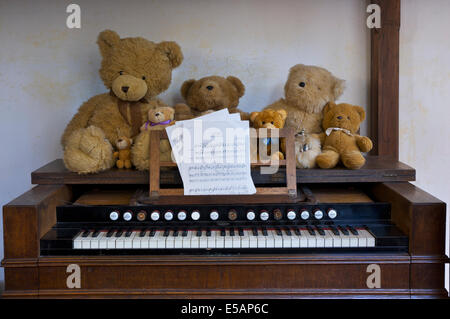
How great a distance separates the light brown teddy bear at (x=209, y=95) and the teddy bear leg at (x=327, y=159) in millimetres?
439

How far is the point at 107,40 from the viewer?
2.38 m

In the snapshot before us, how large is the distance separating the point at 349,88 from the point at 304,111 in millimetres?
469

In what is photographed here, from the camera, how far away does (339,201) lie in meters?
2.15

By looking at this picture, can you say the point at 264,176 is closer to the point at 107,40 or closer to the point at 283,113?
the point at 283,113

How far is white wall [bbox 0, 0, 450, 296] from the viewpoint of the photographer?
267 cm

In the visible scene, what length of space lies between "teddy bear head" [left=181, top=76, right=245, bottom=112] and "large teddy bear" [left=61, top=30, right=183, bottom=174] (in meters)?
0.13

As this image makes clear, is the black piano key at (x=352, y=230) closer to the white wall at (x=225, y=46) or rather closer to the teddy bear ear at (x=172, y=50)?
the white wall at (x=225, y=46)

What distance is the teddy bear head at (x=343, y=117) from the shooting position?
7.66 ft

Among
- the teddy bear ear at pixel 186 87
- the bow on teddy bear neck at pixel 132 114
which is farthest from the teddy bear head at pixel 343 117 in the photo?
the bow on teddy bear neck at pixel 132 114

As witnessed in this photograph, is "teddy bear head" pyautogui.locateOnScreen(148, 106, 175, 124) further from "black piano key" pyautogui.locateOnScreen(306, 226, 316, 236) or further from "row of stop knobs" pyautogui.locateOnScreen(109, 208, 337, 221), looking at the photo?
"black piano key" pyautogui.locateOnScreen(306, 226, 316, 236)

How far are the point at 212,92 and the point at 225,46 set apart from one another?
1.34ft

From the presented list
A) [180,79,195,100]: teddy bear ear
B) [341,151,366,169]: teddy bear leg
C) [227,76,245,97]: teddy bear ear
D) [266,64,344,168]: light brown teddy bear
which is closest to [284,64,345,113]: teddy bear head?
[266,64,344,168]: light brown teddy bear

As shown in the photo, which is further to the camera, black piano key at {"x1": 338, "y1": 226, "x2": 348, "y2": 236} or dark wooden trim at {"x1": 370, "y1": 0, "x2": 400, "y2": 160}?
dark wooden trim at {"x1": 370, "y1": 0, "x2": 400, "y2": 160}
